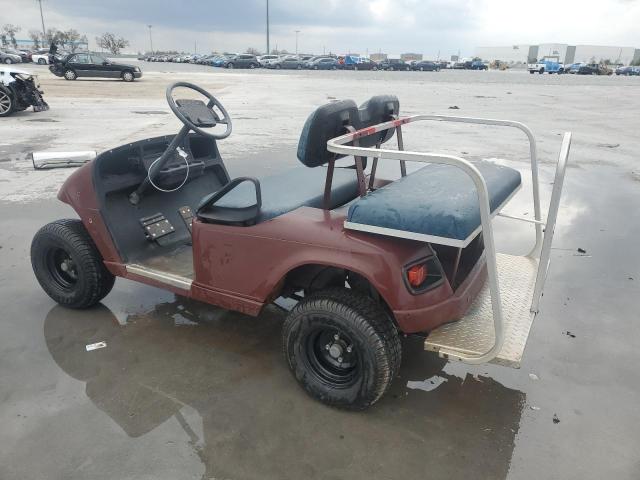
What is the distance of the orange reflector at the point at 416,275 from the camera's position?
89.7 inches

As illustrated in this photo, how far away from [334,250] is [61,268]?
222cm

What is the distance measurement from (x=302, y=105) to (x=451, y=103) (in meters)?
4.98

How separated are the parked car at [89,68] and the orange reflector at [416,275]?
25.8 m

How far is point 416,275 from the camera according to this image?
7.50 ft

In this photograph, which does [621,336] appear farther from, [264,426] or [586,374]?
[264,426]

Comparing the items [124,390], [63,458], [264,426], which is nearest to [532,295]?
[264,426]

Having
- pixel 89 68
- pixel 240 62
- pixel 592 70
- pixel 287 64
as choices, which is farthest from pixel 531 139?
pixel 592 70

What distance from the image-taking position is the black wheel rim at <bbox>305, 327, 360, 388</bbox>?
98.3 inches

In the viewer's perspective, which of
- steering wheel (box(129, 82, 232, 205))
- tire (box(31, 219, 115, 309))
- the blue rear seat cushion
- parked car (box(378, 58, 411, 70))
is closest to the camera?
the blue rear seat cushion

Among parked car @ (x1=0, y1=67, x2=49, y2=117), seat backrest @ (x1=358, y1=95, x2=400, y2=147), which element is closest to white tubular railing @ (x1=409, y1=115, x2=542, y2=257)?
seat backrest @ (x1=358, y1=95, x2=400, y2=147)

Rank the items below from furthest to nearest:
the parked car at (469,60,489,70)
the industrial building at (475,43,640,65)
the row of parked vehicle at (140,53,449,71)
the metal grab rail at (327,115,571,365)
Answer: the industrial building at (475,43,640,65) < the parked car at (469,60,489,70) < the row of parked vehicle at (140,53,449,71) < the metal grab rail at (327,115,571,365)

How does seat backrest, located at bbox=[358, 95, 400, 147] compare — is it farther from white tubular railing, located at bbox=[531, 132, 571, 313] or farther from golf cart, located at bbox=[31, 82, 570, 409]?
white tubular railing, located at bbox=[531, 132, 571, 313]

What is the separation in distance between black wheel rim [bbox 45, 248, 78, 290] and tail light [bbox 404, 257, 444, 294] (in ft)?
7.75

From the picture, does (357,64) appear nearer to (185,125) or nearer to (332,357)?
(185,125)
